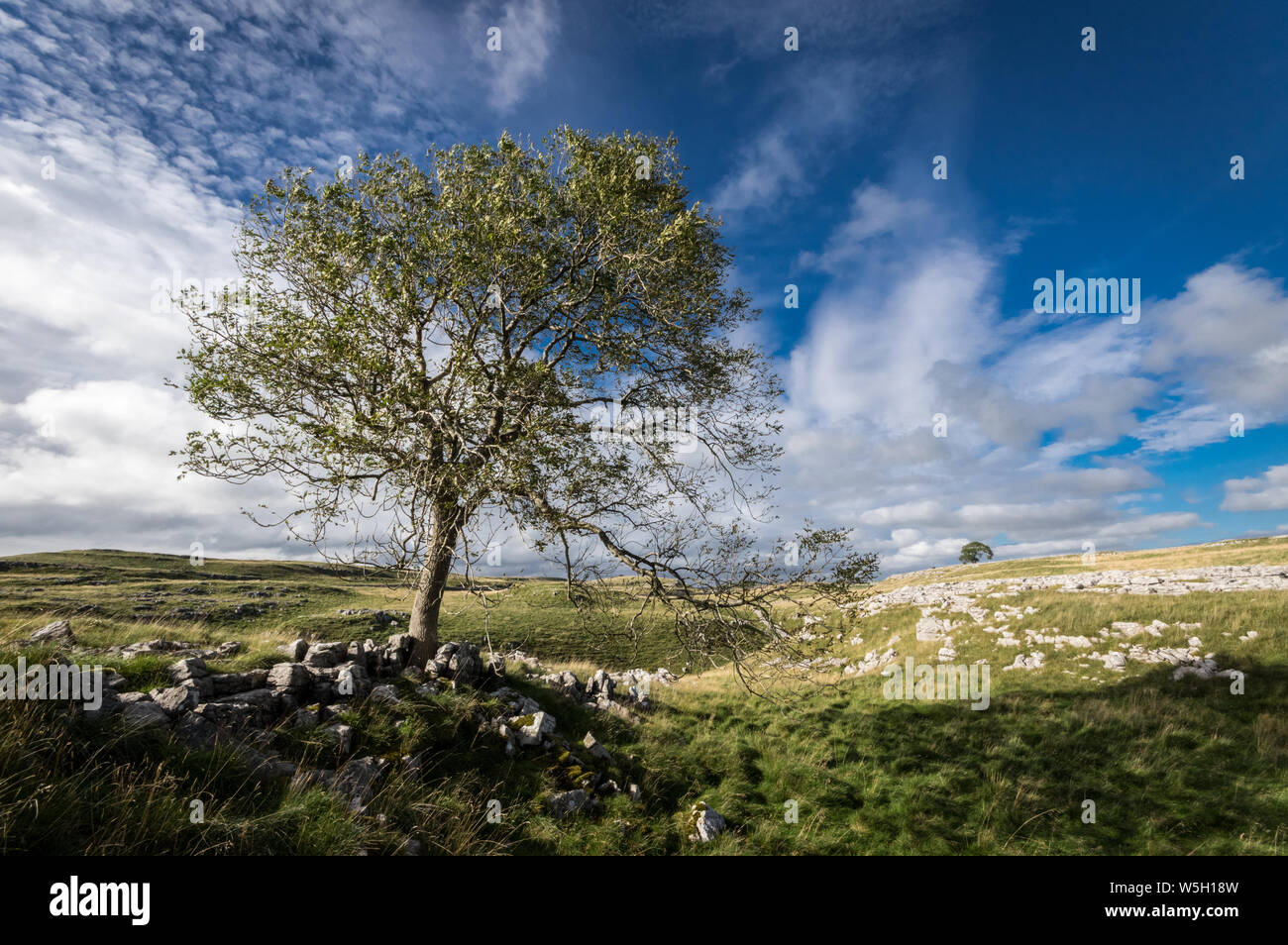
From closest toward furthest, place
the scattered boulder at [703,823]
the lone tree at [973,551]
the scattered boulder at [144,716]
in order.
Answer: the scattered boulder at [144,716], the scattered boulder at [703,823], the lone tree at [973,551]

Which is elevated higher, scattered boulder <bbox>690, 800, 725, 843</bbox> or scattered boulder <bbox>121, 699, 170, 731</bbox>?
scattered boulder <bbox>121, 699, 170, 731</bbox>

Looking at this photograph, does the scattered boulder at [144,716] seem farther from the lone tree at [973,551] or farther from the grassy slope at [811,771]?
the lone tree at [973,551]

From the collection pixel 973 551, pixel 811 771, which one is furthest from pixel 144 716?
pixel 973 551

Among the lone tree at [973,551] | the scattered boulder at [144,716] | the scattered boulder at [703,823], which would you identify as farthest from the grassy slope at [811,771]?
the lone tree at [973,551]

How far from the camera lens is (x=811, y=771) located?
12.3 m

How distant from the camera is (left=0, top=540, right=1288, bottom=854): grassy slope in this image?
5.41 meters

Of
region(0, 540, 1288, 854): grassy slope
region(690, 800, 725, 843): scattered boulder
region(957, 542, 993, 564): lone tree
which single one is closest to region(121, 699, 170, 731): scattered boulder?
region(0, 540, 1288, 854): grassy slope

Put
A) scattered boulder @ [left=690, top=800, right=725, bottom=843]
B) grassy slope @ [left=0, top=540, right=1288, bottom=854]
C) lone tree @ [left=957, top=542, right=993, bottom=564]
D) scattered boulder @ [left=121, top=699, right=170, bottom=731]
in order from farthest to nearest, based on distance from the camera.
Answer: lone tree @ [left=957, top=542, right=993, bottom=564] < scattered boulder @ [left=690, top=800, right=725, bottom=843] < scattered boulder @ [left=121, top=699, right=170, bottom=731] < grassy slope @ [left=0, top=540, right=1288, bottom=854]

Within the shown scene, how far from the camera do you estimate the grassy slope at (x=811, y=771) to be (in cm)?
541

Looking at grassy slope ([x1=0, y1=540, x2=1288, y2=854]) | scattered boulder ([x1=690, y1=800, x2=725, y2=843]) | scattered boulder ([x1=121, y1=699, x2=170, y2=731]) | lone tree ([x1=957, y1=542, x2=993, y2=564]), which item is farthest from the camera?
lone tree ([x1=957, y1=542, x2=993, y2=564])

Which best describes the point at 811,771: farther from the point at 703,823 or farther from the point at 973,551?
the point at 973,551

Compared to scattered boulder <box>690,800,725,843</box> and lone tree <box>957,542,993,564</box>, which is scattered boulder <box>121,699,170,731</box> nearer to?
scattered boulder <box>690,800,725,843</box>
